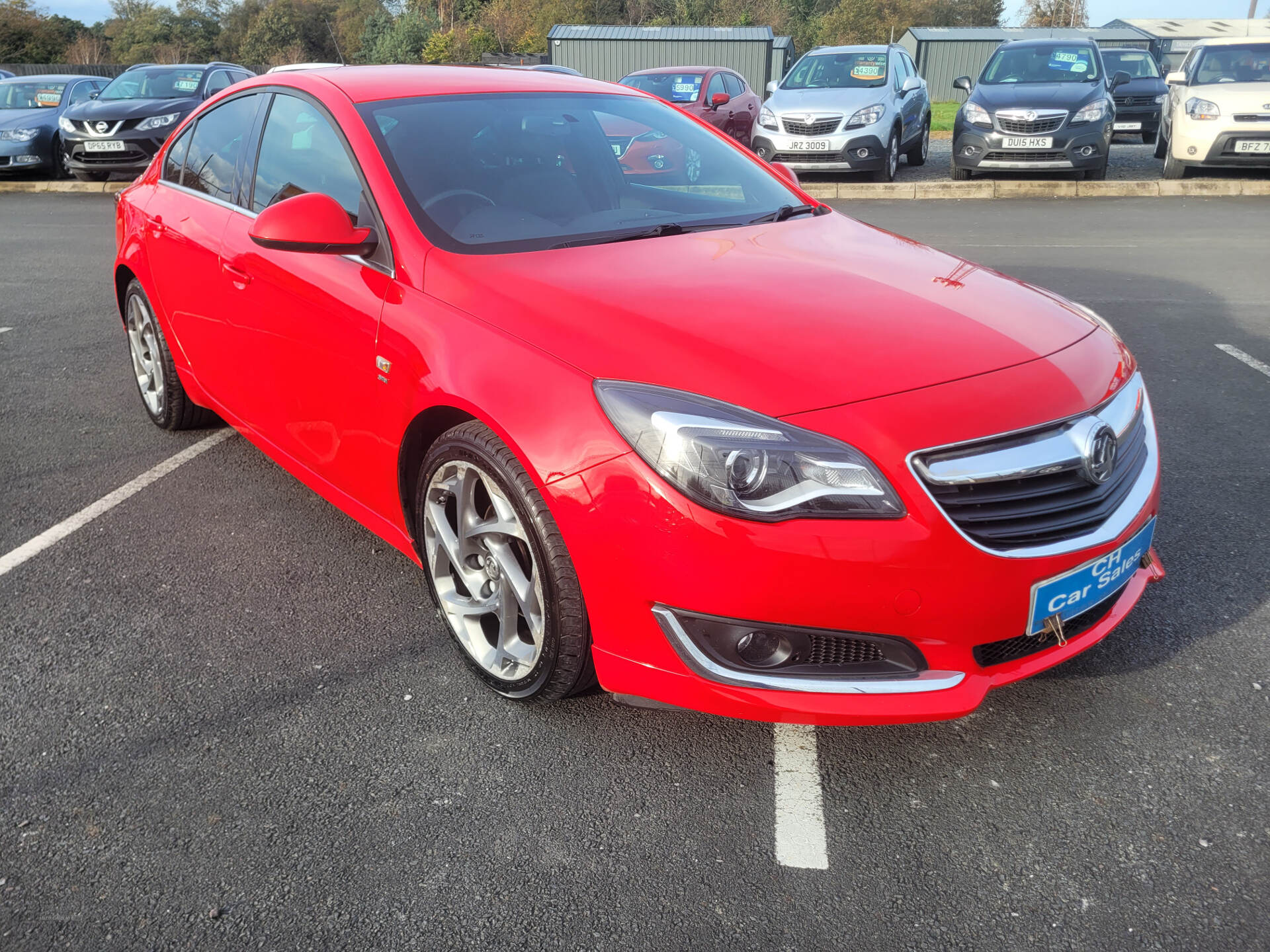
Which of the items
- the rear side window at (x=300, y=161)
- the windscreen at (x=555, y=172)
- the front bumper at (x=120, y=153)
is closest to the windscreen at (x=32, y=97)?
the front bumper at (x=120, y=153)

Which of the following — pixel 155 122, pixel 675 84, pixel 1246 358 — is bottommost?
pixel 1246 358

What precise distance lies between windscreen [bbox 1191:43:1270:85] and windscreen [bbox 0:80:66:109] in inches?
639

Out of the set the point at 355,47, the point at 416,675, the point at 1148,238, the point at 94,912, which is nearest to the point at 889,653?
the point at 416,675

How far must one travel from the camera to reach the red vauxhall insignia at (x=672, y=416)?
2156 mm

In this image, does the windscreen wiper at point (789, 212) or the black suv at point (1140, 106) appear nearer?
the windscreen wiper at point (789, 212)

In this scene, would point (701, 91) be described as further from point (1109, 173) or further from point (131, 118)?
point (131, 118)

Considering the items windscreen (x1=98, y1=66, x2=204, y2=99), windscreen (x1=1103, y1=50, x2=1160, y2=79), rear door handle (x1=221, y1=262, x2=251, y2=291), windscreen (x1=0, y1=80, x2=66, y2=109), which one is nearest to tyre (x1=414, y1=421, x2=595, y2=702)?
rear door handle (x1=221, y1=262, x2=251, y2=291)

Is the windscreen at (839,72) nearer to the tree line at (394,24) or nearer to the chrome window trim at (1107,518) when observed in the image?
the chrome window trim at (1107,518)

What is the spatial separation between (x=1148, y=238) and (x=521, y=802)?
9.02 m

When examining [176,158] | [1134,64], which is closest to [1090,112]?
[1134,64]

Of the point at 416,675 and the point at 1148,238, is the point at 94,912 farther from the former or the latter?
the point at 1148,238

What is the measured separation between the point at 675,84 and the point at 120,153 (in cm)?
772

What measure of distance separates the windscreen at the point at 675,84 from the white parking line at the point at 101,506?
11.4m

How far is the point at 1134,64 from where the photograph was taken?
18375 millimetres
